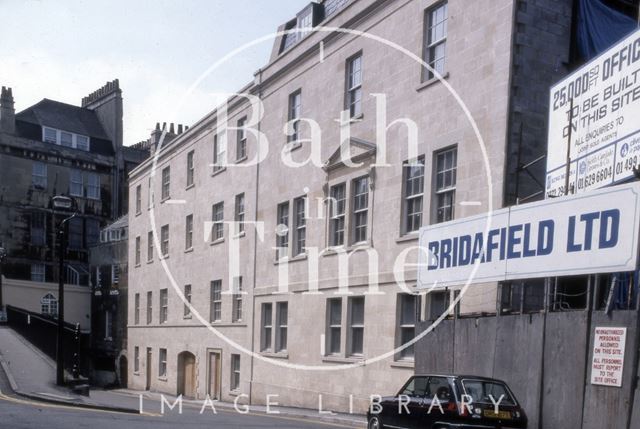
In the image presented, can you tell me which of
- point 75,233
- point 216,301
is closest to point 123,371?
point 75,233

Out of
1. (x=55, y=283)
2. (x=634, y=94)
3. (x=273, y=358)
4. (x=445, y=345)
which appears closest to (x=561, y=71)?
(x=634, y=94)

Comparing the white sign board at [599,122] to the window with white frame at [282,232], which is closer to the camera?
the white sign board at [599,122]

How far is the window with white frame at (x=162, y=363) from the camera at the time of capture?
126 ft

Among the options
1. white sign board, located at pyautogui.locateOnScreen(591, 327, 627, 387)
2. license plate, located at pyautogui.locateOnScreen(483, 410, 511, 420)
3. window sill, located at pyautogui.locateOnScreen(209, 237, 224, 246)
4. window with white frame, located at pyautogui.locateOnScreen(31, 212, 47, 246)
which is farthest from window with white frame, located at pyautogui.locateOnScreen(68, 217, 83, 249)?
white sign board, located at pyautogui.locateOnScreen(591, 327, 627, 387)

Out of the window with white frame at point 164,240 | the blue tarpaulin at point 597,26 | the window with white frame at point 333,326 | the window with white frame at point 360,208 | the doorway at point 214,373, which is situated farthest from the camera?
the window with white frame at point 164,240

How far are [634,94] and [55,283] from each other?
45295 millimetres

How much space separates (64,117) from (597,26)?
45.7 m

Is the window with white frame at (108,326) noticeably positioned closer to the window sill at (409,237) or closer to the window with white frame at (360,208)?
the window with white frame at (360,208)

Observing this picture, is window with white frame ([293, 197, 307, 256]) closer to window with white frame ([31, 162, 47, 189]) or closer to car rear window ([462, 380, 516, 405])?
car rear window ([462, 380, 516, 405])

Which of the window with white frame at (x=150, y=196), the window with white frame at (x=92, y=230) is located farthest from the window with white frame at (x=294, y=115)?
the window with white frame at (x=92, y=230)

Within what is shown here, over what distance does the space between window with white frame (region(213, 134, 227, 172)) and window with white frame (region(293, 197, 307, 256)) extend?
7.39 m

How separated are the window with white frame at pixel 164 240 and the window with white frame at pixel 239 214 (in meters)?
9.49

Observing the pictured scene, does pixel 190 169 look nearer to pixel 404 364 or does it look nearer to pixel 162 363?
pixel 162 363

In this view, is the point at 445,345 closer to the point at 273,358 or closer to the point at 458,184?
the point at 458,184
